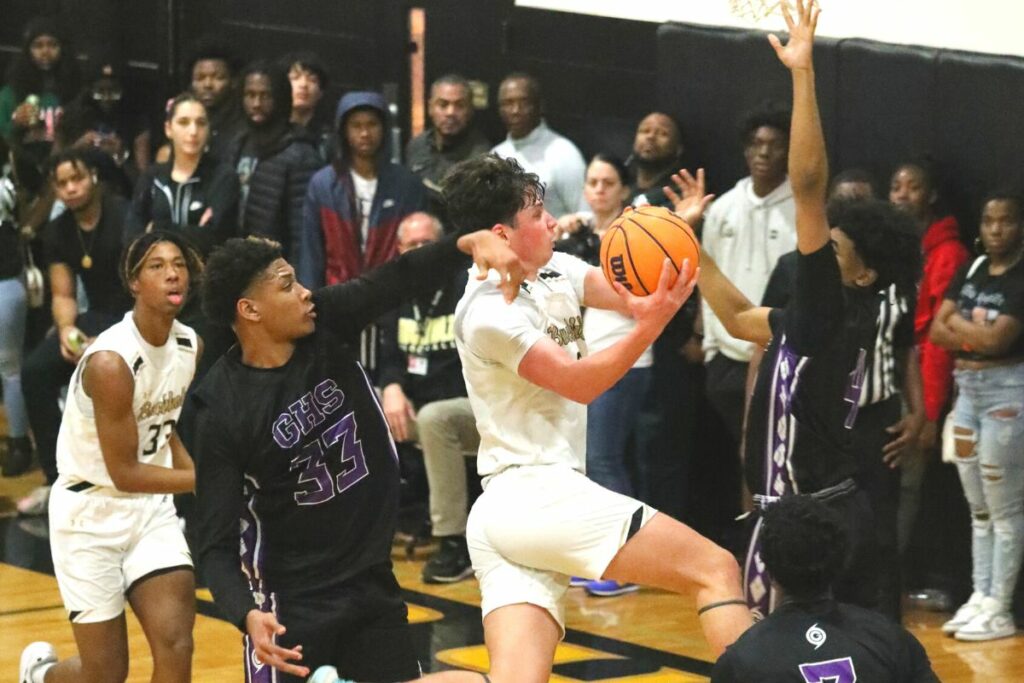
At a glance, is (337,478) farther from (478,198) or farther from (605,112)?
(605,112)

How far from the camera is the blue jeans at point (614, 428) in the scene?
8.34 metres

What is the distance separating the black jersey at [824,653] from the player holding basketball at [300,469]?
3.69 ft

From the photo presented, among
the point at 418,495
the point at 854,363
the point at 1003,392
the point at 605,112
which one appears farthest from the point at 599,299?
the point at 605,112

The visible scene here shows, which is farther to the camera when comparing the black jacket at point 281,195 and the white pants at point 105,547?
the black jacket at point 281,195

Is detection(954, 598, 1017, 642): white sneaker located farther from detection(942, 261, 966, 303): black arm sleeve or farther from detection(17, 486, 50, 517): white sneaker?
detection(17, 486, 50, 517): white sneaker

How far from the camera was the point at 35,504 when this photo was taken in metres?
10.0

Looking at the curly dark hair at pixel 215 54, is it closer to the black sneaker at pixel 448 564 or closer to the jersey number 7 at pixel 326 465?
the black sneaker at pixel 448 564

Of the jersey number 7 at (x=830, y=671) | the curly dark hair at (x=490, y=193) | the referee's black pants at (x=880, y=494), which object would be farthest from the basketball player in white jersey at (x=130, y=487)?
the jersey number 7 at (x=830, y=671)

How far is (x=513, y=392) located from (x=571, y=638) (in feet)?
9.46

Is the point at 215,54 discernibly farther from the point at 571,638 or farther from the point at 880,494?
the point at 880,494

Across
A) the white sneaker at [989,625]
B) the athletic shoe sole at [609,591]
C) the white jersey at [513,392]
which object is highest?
the white jersey at [513,392]

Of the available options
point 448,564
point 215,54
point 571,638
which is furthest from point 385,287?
point 215,54

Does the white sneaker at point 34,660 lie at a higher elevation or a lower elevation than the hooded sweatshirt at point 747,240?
lower

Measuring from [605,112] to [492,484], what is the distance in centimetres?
541
